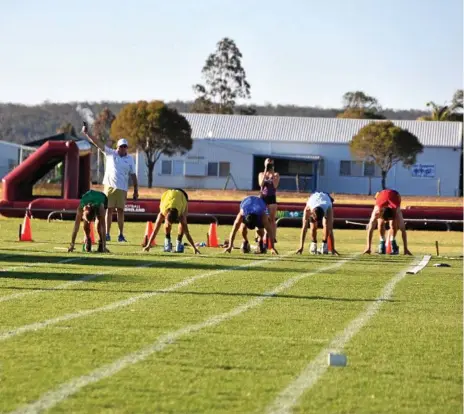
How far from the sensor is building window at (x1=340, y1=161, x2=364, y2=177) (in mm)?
92125

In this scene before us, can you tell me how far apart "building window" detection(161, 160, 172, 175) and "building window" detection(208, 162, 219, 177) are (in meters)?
2.81

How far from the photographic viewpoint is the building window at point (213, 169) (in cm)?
9200

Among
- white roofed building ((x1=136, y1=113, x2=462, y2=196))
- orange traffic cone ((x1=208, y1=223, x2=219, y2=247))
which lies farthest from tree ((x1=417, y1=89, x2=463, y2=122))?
orange traffic cone ((x1=208, y1=223, x2=219, y2=247))

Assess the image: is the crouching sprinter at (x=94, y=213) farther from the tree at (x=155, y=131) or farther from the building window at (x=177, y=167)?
the building window at (x=177, y=167)

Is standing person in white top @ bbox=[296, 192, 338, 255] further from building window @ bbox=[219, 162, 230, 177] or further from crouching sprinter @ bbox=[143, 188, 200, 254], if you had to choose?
building window @ bbox=[219, 162, 230, 177]

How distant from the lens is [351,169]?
92625 mm

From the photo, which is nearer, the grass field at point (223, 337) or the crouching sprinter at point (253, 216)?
the grass field at point (223, 337)

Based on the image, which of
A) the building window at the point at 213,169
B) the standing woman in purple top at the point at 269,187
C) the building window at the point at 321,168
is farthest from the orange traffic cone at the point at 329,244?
the building window at the point at 321,168

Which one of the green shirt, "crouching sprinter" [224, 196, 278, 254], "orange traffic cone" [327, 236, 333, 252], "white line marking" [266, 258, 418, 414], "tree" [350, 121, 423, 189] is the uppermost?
"tree" [350, 121, 423, 189]

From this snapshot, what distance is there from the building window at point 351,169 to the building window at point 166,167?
1201 cm

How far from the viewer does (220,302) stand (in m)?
13.9

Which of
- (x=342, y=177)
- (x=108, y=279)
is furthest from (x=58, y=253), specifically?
(x=342, y=177)

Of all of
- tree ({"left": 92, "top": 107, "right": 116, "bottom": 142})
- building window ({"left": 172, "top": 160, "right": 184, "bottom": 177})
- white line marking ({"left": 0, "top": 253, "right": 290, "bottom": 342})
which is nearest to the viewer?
white line marking ({"left": 0, "top": 253, "right": 290, "bottom": 342})

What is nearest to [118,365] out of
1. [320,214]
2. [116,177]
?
[320,214]
